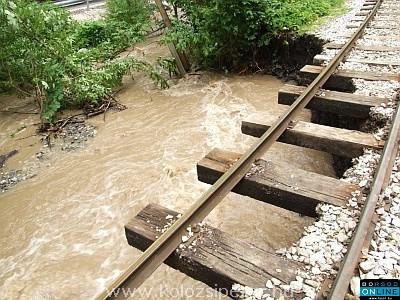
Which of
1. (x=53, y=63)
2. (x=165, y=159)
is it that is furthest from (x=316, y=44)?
(x=53, y=63)

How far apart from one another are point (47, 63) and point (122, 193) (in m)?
3.63

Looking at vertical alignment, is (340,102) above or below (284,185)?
above

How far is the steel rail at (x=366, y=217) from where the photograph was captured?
1.61m

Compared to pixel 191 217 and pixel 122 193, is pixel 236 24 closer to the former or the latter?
pixel 122 193

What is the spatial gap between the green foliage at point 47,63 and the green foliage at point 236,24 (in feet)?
4.19

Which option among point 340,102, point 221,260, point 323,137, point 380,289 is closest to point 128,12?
point 340,102

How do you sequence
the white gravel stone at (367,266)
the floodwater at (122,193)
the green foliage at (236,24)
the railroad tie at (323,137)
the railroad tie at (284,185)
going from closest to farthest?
the white gravel stone at (367,266)
the railroad tie at (284,185)
the railroad tie at (323,137)
the floodwater at (122,193)
the green foliage at (236,24)

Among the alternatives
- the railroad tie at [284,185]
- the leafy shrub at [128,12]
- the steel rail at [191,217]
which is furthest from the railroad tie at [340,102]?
the leafy shrub at [128,12]

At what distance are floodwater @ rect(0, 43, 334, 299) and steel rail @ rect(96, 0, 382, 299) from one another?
126 cm

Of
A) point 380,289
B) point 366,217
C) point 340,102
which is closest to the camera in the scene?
point 380,289

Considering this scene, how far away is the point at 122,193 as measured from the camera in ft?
15.0

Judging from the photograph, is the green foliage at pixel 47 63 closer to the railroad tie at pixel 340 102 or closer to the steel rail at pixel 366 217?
the railroad tie at pixel 340 102

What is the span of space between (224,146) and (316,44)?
9.86 feet

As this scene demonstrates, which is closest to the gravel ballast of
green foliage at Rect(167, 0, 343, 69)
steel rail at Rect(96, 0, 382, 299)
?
steel rail at Rect(96, 0, 382, 299)
